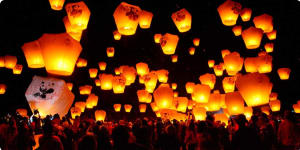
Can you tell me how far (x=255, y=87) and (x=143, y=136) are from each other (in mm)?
3127

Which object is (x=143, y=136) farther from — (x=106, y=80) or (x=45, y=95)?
A: (x=106, y=80)

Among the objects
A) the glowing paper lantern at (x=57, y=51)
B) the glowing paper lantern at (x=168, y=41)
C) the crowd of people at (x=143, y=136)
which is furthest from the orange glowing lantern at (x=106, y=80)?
the glowing paper lantern at (x=57, y=51)

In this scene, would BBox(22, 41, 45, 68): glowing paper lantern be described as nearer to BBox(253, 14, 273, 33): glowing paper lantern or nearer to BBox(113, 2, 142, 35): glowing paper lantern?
BBox(113, 2, 142, 35): glowing paper lantern

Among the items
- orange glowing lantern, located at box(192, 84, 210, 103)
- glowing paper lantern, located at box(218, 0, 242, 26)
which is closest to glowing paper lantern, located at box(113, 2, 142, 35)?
glowing paper lantern, located at box(218, 0, 242, 26)

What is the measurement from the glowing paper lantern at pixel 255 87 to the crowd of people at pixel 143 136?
1.72 feet

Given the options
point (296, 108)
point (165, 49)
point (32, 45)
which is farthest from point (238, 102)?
point (296, 108)

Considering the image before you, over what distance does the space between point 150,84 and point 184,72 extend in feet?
40.5

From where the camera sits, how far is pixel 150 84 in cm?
1097

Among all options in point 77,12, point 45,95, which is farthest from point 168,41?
point 45,95

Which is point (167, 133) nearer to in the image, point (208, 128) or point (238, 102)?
point (208, 128)

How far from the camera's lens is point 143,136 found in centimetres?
525

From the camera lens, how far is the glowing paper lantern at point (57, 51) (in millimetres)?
5117

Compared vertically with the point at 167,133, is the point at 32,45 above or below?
below

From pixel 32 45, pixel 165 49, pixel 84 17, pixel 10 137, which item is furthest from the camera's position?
pixel 165 49
